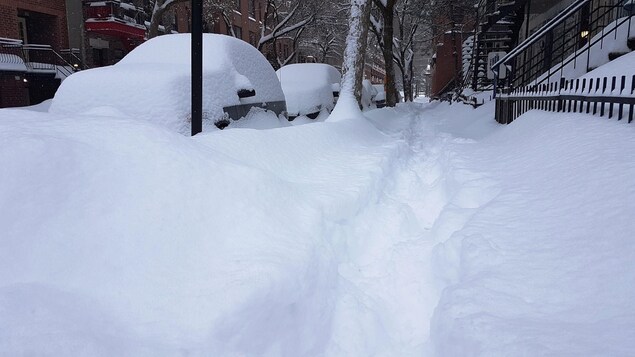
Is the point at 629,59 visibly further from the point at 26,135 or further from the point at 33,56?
the point at 33,56

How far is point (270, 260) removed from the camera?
275 cm

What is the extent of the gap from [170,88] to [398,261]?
12.8 ft

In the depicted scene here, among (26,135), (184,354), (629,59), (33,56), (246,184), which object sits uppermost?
(33,56)

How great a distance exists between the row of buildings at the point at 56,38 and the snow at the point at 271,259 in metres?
19.7

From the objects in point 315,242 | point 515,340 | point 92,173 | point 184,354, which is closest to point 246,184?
point 315,242

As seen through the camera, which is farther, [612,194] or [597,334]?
[612,194]

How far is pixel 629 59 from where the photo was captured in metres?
6.58

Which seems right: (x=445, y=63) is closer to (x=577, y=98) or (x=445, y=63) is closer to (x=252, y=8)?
(x=252, y=8)

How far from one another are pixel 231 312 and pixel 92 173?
1.23m

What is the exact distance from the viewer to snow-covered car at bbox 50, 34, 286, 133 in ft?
18.9

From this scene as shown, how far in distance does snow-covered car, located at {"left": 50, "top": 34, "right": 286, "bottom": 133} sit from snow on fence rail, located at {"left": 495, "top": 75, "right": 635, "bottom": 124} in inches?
173

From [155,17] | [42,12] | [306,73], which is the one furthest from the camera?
[42,12]

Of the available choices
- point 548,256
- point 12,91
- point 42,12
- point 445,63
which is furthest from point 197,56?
point 445,63

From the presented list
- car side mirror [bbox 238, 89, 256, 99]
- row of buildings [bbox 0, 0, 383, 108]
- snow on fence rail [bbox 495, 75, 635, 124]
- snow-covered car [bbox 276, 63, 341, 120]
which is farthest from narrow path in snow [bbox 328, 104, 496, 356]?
row of buildings [bbox 0, 0, 383, 108]
